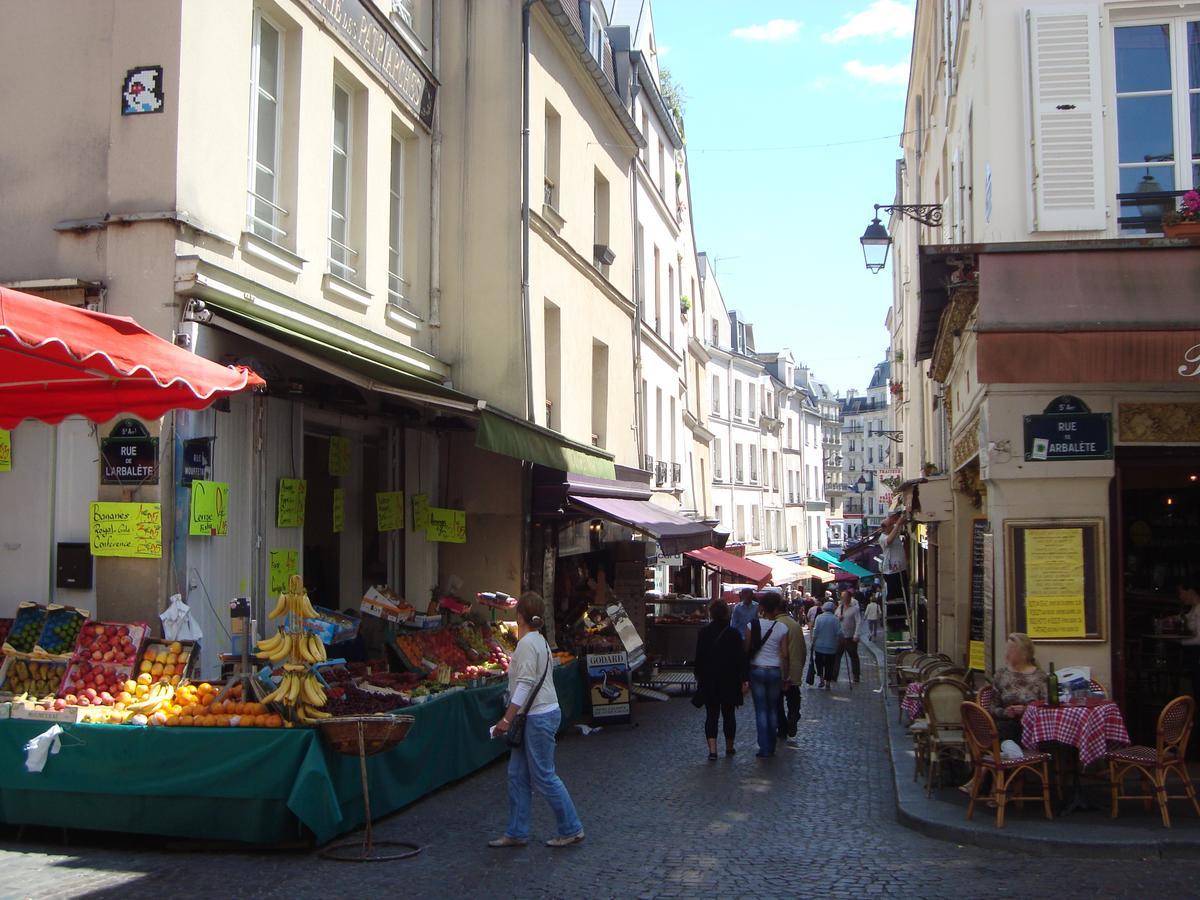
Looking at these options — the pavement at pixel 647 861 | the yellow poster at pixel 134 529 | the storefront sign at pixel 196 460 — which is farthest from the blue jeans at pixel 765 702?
the yellow poster at pixel 134 529

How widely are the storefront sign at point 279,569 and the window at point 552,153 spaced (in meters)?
7.94

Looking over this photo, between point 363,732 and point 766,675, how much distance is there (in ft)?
18.7

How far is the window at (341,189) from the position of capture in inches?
467

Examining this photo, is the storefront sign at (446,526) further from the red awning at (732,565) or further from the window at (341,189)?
the red awning at (732,565)

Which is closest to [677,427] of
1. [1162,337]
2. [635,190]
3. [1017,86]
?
[635,190]

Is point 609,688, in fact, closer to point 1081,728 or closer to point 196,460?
point 1081,728

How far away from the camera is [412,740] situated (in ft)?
29.7

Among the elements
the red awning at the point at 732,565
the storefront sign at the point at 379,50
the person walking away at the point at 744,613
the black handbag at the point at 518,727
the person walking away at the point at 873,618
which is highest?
the storefront sign at the point at 379,50

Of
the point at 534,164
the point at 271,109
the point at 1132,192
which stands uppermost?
the point at 534,164

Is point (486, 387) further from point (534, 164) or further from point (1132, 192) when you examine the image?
point (1132, 192)

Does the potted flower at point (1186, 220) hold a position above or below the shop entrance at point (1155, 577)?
above

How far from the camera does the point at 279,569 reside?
10078 millimetres

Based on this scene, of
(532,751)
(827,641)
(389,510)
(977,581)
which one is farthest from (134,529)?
(827,641)

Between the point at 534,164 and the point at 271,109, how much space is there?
18.0 feet
